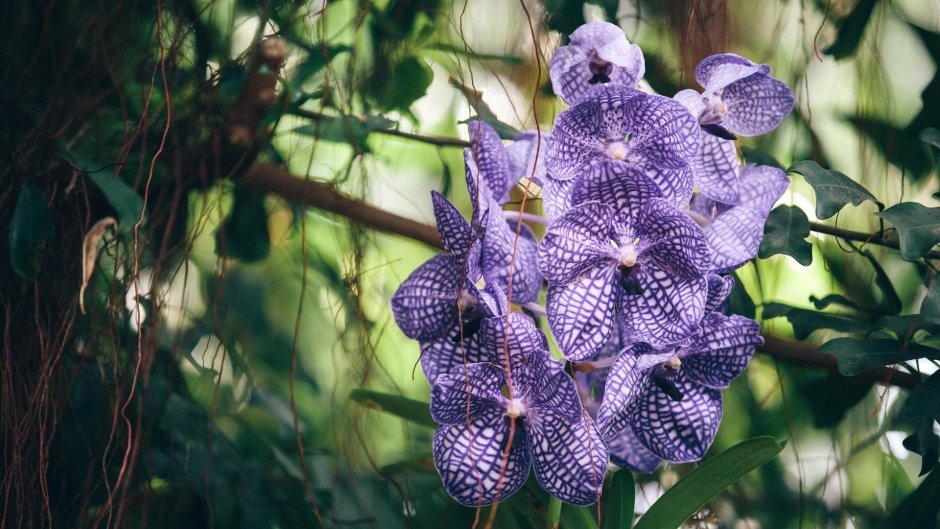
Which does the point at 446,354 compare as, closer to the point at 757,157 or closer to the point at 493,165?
the point at 493,165

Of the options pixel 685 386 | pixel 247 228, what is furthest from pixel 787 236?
pixel 247 228

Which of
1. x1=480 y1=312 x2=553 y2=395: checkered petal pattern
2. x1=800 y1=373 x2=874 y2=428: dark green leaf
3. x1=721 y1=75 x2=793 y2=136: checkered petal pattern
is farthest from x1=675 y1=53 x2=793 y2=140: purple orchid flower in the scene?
x1=800 y1=373 x2=874 y2=428: dark green leaf

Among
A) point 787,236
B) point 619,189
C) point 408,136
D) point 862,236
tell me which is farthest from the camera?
point 408,136

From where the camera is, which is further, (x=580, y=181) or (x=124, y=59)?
(x=124, y=59)

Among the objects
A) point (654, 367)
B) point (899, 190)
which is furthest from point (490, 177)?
point (899, 190)

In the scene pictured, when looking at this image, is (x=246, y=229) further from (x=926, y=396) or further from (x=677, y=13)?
(x=926, y=396)

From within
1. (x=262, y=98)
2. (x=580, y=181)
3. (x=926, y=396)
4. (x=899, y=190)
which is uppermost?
(x=262, y=98)
